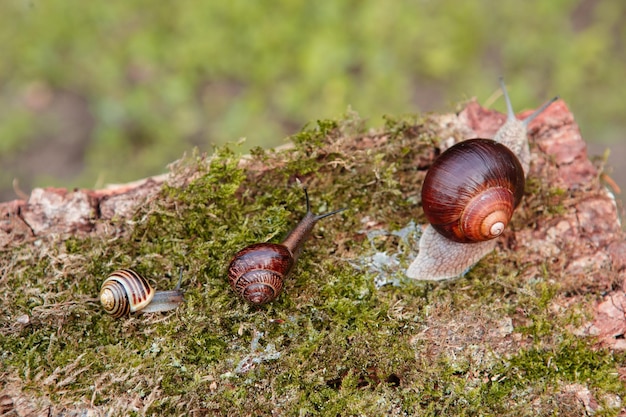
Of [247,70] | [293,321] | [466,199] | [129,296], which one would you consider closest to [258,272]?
[293,321]

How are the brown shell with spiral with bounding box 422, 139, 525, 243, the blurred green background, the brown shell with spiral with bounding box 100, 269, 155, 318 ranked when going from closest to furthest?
the brown shell with spiral with bounding box 100, 269, 155, 318
the brown shell with spiral with bounding box 422, 139, 525, 243
the blurred green background

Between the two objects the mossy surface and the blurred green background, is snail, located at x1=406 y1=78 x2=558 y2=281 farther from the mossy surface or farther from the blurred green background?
the blurred green background

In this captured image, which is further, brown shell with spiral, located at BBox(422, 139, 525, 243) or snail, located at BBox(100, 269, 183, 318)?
brown shell with spiral, located at BBox(422, 139, 525, 243)

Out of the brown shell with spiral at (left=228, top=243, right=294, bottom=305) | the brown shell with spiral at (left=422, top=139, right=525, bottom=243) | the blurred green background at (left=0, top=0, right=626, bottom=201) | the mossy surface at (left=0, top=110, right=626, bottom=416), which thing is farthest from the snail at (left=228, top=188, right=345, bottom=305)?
the blurred green background at (left=0, top=0, right=626, bottom=201)

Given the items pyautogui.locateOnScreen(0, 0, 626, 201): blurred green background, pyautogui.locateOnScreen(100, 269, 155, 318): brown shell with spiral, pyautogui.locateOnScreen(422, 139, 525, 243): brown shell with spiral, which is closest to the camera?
pyautogui.locateOnScreen(100, 269, 155, 318): brown shell with spiral

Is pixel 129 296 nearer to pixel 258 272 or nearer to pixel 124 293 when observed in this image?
pixel 124 293

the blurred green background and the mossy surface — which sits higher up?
the blurred green background
